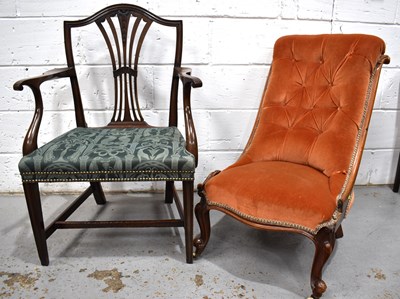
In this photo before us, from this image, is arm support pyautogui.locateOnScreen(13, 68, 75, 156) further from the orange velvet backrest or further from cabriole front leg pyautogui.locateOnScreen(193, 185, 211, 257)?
the orange velvet backrest

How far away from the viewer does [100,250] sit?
1.54 metres

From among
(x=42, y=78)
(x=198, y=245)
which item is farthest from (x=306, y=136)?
(x=42, y=78)

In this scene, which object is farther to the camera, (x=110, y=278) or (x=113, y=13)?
(x=113, y=13)

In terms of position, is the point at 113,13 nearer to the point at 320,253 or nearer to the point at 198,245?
the point at 198,245

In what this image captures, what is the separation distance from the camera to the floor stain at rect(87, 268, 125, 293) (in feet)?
4.27

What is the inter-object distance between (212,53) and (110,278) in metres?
1.27

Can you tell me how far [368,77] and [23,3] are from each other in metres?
1.76

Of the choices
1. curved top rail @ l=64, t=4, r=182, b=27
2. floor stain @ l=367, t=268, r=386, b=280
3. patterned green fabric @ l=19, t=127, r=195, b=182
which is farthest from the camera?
curved top rail @ l=64, t=4, r=182, b=27

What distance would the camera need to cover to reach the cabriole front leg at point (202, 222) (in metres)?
1.38

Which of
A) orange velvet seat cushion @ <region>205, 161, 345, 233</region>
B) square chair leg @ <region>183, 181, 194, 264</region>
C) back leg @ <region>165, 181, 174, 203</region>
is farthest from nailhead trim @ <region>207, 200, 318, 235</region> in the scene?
back leg @ <region>165, 181, 174, 203</region>

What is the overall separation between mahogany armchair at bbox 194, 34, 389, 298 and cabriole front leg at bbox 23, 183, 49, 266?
63 centimetres

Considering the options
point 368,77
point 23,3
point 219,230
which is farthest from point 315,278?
point 23,3

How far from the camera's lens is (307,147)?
4.87 feet

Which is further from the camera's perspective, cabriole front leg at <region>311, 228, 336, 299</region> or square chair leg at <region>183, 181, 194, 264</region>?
square chair leg at <region>183, 181, 194, 264</region>
